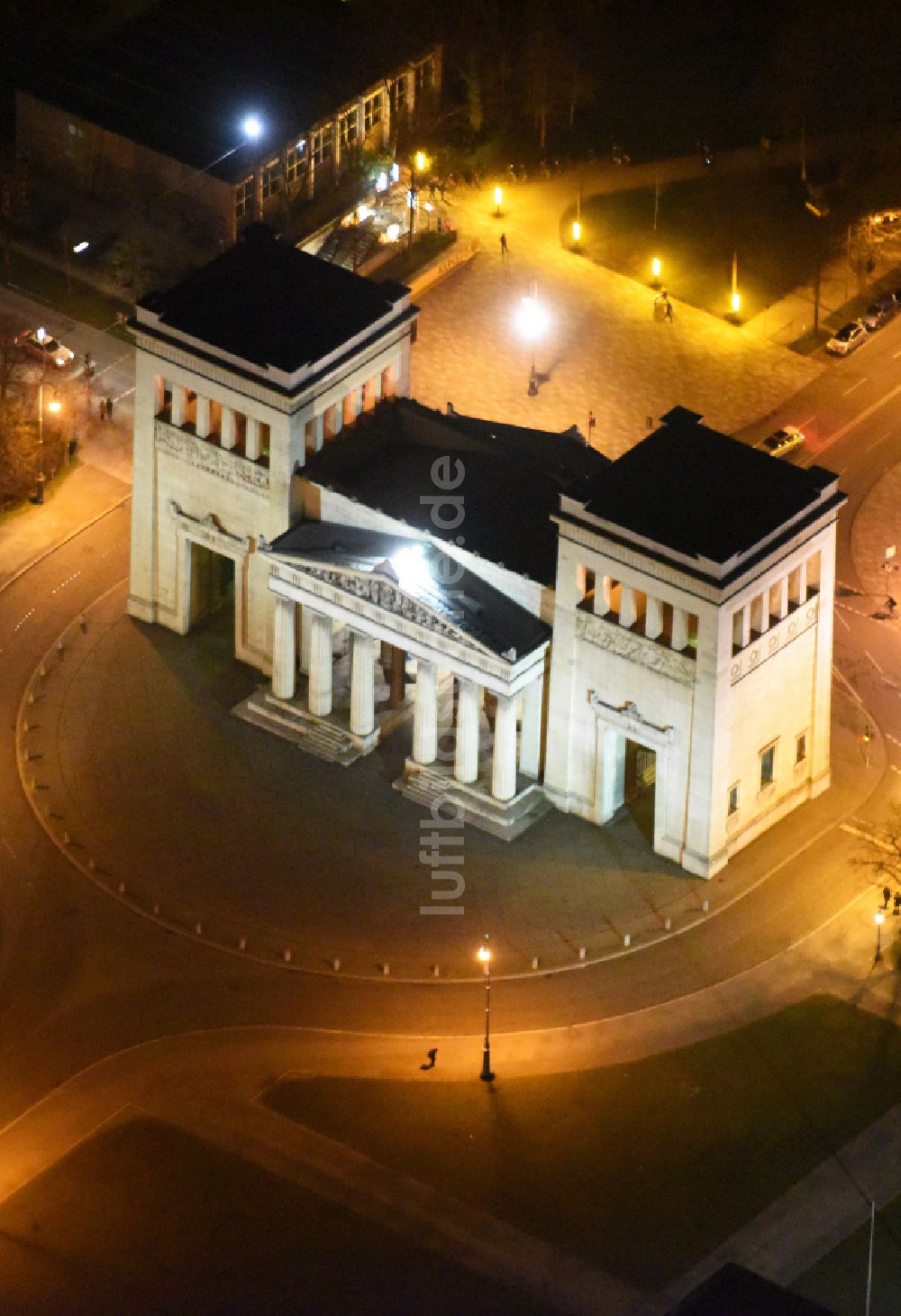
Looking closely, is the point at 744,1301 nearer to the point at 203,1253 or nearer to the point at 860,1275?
the point at 860,1275

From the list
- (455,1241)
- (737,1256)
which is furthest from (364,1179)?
(737,1256)

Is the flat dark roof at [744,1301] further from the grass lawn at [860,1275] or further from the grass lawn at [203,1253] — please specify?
the grass lawn at [203,1253]

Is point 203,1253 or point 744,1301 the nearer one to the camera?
point 744,1301

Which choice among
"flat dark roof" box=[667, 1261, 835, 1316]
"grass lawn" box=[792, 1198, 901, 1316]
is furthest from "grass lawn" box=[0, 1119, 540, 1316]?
"grass lawn" box=[792, 1198, 901, 1316]

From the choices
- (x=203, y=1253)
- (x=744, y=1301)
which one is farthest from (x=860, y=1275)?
(x=203, y=1253)

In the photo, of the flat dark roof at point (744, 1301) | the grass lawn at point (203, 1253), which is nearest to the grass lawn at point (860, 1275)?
the flat dark roof at point (744, 1301)

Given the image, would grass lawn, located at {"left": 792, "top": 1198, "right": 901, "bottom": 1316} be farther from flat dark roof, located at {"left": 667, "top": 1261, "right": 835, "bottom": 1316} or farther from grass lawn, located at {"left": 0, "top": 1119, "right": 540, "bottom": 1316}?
grass lawn, located at {"left": 0, "top": 1119, "right": 540, "bottom": 1316}
